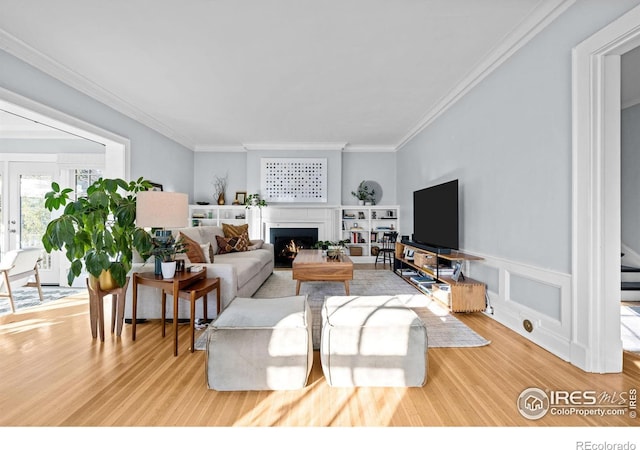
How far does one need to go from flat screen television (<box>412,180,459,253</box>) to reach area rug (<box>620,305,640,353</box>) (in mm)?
1582

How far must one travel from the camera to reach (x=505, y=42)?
2824 mm

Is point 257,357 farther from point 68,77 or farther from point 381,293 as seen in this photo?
point 68,77

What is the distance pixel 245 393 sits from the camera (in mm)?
1848

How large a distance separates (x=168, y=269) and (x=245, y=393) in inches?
49.4

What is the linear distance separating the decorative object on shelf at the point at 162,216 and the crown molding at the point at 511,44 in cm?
318

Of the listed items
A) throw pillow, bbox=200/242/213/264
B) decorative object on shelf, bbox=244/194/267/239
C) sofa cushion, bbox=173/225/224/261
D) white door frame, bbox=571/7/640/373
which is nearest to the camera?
white door frame, bbox=571/7/640/373

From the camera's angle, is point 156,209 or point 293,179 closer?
point 156,209

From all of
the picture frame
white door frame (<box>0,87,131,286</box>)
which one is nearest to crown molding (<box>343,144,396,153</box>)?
the picture frame

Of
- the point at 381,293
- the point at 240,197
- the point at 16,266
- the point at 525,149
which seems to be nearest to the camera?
the point at 525,149

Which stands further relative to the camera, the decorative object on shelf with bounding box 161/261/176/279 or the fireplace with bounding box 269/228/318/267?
the fireplace with bounding box 269/228/318/267

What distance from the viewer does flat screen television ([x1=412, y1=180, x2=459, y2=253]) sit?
3.74 m

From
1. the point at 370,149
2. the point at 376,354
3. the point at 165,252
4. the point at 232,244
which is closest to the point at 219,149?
the point at 232,244

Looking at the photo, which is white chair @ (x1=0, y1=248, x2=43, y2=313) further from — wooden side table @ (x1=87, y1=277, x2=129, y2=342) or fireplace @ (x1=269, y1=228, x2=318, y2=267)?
fireplace @ (x1=269, y1=228, x2=318, y2=267)

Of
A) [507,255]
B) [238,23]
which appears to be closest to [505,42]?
[507,255]
